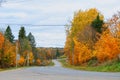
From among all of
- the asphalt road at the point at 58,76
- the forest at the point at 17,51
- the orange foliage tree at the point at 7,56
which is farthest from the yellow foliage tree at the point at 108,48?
the orange foliage tree at the point at 7,56

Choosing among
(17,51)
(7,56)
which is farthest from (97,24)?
(17,51)

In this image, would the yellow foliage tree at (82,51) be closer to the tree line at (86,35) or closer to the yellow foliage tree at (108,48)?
the tree line at (86,35)

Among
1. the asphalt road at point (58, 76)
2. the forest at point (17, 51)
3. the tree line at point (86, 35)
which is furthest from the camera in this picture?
the forest at point (17, 51)

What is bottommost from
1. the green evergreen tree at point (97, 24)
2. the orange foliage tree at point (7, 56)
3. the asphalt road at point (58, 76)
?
the asphalt road at point (58, 76)

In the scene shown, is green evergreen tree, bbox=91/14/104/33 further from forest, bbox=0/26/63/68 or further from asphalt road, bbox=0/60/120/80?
asphalt road, bbox=0/60/120/80

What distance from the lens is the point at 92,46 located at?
291 ft

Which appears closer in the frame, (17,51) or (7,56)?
(7,56)

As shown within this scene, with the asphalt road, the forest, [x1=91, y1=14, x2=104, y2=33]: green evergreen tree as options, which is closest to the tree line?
[x1=91, y1=14, x2=104, y2=33]: green evergreen tree

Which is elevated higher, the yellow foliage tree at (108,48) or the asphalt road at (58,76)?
the yellow foliage tree at (108,48)

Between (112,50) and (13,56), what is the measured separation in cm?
4248

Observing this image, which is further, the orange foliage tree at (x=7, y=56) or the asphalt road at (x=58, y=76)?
the orange foliage tree at (x=7, y=56)

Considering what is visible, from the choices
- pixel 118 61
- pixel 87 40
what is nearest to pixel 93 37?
pixel 87 40

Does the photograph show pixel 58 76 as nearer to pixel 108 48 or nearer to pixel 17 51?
pixel 108 48

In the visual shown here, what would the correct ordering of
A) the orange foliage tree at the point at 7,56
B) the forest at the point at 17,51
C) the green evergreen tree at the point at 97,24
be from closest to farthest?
the green evergreen tree at the point at 97,24
the orange foliage tree at the point at 7,56
the forest at the point at 17,51
